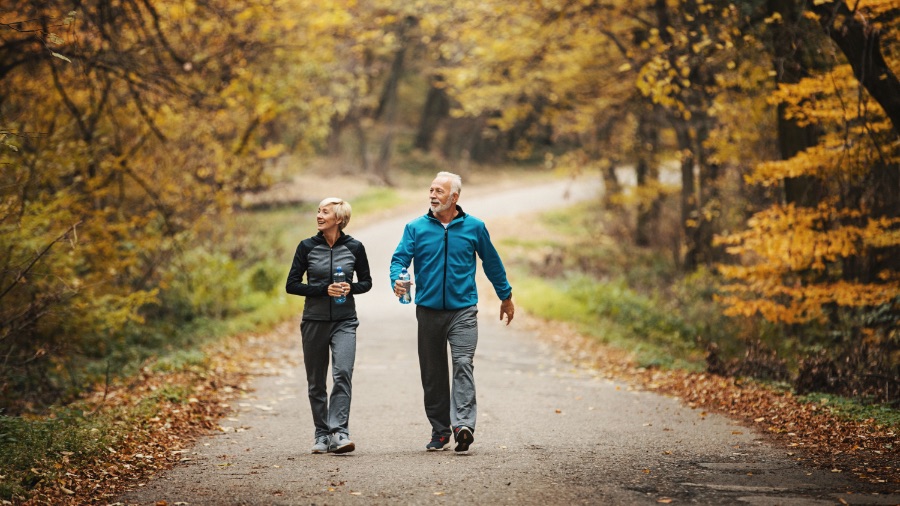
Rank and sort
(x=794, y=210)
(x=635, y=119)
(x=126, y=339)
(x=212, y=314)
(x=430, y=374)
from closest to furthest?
1. (x=430, y=374)
2. (x=794, y=210)
3. (x=126, y=339)
4. (x=212, y=314)
5. (x=635, y=119)

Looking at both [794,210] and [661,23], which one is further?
[661,23]

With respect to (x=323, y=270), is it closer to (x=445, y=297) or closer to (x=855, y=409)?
(x=445, y=297)

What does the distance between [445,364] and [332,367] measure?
2.94ft

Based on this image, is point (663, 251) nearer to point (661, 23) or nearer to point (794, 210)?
point (661, 23)

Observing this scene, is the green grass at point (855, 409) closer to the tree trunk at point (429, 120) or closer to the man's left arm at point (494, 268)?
the man's left arm at point (494, 268)

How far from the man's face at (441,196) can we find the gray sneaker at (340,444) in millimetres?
1892

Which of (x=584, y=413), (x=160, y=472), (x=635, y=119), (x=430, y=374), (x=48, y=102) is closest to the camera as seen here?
(x=160, y=472)

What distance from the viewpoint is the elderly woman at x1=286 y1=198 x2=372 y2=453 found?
7.14 m

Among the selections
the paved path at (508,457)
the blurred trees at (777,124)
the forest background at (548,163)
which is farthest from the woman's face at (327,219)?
the blurred trees at (777,124)

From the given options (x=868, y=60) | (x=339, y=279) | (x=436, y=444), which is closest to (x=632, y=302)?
(x=868, y=60)

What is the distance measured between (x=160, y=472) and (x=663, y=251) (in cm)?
2270

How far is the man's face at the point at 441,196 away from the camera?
279 inches

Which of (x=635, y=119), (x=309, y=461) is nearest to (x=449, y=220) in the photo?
(x=309, y=461)

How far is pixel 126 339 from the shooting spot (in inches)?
581
